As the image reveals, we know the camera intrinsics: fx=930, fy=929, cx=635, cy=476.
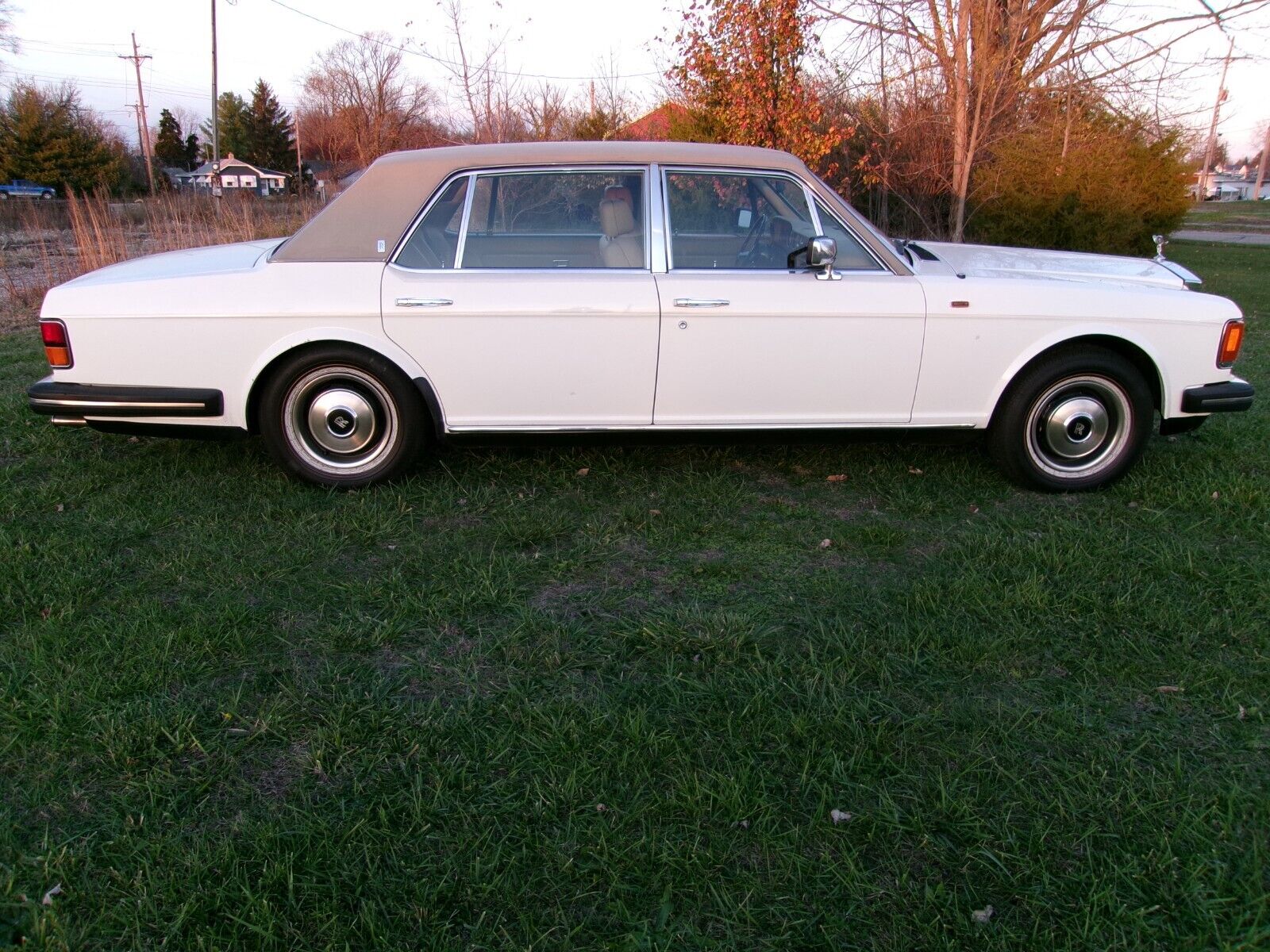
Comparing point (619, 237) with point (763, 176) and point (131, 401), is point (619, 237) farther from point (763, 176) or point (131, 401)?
point (131, 401)

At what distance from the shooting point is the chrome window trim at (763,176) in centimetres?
430

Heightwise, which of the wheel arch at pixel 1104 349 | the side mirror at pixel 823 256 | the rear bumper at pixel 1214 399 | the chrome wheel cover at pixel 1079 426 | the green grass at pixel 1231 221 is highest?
the green grass at pixel 1231 221

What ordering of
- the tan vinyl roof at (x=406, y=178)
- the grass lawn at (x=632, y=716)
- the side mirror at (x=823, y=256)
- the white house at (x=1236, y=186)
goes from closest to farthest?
the grass lawn at (x=632, y=716) < the side mirror at (x=823, y=256) < the tan vinyl roof at (x=406, y=178) < the white house at (x=1236, y=186)

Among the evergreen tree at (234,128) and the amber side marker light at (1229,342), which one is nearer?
the amber side marker light at (1229,342)

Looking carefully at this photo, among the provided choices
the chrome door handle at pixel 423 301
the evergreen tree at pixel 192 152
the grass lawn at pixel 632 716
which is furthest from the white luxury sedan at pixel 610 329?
the evergreen tree at pixel 192 152

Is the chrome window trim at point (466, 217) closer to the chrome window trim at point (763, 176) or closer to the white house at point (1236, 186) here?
the chrome window trim at point (763, 176)

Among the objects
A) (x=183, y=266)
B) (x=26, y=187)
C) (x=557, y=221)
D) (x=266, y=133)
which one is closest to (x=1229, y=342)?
(x=557, y=221)

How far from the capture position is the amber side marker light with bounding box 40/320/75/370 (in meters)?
4.20

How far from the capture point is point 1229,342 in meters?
4.39

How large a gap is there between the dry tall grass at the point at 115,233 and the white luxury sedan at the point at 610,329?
724cm

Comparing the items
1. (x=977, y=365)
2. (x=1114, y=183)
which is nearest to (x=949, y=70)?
(x=1114, y=183)

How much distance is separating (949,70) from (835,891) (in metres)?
11.6

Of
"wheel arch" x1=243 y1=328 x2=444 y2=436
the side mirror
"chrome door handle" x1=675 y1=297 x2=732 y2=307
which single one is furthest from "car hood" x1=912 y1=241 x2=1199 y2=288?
"wheel arch" x1=243 y1=328 x2=444 y2=436

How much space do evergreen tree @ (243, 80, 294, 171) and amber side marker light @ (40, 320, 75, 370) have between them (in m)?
66.4
